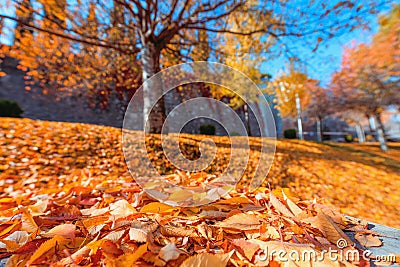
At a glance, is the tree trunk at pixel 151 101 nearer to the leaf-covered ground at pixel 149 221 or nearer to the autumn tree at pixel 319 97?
the leaf-covered ground at pixel 149 221

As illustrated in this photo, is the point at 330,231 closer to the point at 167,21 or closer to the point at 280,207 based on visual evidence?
the point at 280,207

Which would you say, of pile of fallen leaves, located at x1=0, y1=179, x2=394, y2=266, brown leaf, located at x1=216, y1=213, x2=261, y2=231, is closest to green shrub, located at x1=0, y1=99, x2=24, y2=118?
pile of fallen leaves, located at x1=0, y1=179, x2=394, y2=266

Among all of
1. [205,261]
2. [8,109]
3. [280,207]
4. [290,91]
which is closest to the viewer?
[205,261]

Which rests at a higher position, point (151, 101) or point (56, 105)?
point (56, 105)

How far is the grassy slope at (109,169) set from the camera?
217 cm

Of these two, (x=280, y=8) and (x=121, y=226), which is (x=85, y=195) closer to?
(x=121, y=226)

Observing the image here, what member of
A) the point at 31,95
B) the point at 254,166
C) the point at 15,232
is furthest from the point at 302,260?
the point at 31,95

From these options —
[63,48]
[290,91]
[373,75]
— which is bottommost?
[373,75]

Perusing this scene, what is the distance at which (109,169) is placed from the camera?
2.60 m

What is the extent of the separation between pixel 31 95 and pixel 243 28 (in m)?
10.1

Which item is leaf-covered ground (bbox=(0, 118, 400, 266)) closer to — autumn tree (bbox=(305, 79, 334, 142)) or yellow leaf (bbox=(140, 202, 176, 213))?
yellow leaf (bbox=(140, 202, 176, 213))

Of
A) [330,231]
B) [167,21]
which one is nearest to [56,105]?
[167,21]

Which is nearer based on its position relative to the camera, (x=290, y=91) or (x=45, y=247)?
(x=45, y=247)

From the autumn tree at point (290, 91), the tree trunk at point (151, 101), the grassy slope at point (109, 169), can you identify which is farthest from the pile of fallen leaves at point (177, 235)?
the autumn tree at point (290, 91)
